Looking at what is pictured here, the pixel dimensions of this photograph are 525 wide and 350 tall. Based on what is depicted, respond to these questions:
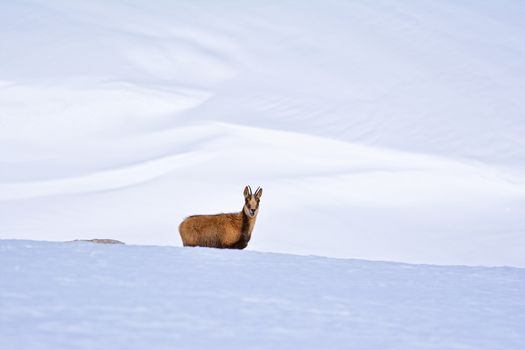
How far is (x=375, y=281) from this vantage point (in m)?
11.2

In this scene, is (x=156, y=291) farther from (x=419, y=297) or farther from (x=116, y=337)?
(x=419, y=297)

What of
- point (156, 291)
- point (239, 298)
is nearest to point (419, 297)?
point (239, 298)

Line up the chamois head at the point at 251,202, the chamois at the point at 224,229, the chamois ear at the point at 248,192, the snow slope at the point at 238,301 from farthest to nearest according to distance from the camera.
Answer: the chamois at the point at 224,229 → the chamois head at the point at 251,202 → the chamois ear at the point at 248,192 → the snow slope at the point at 238,301

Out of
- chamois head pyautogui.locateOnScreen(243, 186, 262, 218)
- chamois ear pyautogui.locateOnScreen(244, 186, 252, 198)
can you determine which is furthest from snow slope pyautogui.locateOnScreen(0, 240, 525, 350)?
chamois ear pyautogui.locateOnScreen(244, 186, 252, 198)

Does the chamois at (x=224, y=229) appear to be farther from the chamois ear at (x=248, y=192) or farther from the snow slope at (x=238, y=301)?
the snow slope at (x=238, y=301)

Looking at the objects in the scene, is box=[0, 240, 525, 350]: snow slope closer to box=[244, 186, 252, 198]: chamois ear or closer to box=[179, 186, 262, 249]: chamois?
box=[179, 186, 262, 249]: chamois

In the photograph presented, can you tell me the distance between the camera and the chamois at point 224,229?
→ 13117mm

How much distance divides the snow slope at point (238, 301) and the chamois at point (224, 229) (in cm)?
80

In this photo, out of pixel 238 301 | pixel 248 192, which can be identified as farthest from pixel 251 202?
pixel 238 301

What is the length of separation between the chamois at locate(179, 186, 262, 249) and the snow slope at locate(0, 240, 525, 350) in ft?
2.63

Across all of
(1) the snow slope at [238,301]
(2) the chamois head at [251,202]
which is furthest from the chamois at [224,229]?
(1) the snow slope at [238,301]

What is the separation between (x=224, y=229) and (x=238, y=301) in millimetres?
3811

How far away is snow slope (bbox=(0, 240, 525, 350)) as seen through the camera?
800cm

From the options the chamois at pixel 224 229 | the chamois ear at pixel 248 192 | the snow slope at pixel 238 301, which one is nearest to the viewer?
the snow slope at pixel 238 301
